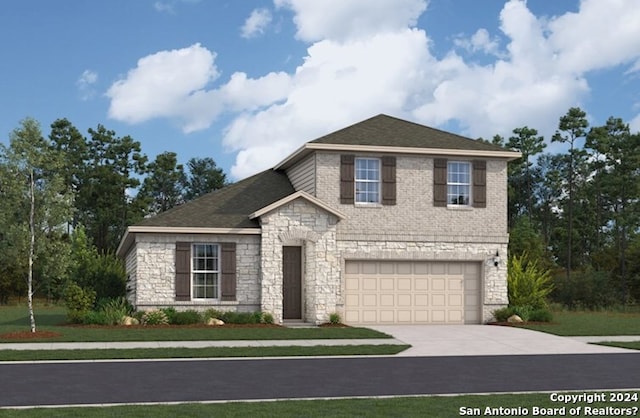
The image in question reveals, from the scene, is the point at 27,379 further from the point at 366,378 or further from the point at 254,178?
the point at 254,178

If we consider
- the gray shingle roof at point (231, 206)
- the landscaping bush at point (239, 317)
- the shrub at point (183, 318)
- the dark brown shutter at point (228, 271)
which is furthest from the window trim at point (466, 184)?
the shrub at point (183, 318)

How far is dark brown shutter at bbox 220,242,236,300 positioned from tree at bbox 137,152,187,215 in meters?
34.8

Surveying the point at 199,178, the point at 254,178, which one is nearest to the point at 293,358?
the point at 254,178

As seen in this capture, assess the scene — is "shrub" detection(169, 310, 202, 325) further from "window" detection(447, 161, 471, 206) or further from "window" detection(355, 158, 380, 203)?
"window" detection(447, 161, 471, 206)

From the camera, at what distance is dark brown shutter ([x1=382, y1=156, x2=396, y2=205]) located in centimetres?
3039

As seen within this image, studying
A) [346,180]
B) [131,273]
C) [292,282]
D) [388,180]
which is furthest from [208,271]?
[388,180]

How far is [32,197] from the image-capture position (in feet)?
83.2

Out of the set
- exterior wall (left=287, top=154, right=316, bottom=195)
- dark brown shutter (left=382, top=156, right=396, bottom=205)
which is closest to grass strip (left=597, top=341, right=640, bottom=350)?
dark brown shutter (left=382, top=156, right=396, bottom=205)

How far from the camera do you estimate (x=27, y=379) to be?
1502cm

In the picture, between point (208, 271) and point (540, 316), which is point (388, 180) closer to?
point (208, 271)

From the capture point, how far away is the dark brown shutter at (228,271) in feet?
94.9

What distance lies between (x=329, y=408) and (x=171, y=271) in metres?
17.8

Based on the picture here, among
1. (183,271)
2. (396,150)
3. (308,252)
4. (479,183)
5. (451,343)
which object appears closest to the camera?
(451,343)

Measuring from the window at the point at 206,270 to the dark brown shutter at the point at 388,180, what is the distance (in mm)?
6129
